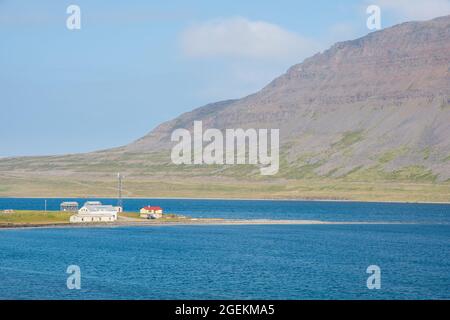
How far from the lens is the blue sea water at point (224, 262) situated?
3722 inches

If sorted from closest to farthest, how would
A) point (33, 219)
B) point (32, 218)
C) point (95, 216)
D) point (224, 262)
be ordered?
point (224, 262) < point (33, 219) < point (32, 218) < point (95, 216)

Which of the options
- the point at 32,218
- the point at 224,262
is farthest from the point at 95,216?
the point at 224,262

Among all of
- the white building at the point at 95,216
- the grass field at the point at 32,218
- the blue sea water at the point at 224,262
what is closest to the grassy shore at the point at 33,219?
the grass field at the point at 32,218

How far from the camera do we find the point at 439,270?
378 ft

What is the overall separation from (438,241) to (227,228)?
50.5 meters

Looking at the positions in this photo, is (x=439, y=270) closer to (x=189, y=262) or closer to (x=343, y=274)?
(x=343, y=274)

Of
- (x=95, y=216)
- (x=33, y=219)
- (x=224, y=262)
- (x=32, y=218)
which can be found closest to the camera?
(x=224, y=262)

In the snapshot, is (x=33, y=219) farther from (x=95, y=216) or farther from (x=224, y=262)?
(x=224, y=262)

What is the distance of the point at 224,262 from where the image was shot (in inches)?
4875

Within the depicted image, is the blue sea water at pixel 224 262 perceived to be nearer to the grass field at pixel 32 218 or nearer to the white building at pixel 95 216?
the grass field at pixel 32 218

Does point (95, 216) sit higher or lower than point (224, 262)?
higher

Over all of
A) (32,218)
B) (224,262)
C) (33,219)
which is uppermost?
(32,218)
